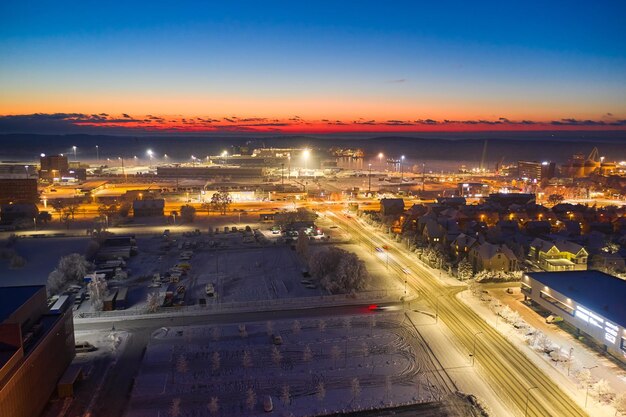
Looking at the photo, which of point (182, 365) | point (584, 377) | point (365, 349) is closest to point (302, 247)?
point (365, 349)

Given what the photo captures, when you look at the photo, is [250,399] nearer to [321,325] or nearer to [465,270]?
[321,325]

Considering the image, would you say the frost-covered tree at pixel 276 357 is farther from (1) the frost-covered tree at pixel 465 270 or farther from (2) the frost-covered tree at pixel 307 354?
(1) the frost-covered tree at pixel 465 270

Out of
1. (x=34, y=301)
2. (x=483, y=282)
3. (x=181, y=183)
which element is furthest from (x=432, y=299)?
(x=181, y=183)

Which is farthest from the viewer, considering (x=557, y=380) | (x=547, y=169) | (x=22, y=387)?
(x=547, y=169)

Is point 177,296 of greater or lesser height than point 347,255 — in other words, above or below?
below

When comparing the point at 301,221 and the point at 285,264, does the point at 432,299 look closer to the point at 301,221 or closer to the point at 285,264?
the point at 285,264

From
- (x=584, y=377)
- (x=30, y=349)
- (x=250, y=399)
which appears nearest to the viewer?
(x=30, y=349)

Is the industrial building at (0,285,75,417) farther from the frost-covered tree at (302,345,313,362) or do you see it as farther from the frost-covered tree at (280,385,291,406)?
the frost-covered tree at (302,345,313,362)
